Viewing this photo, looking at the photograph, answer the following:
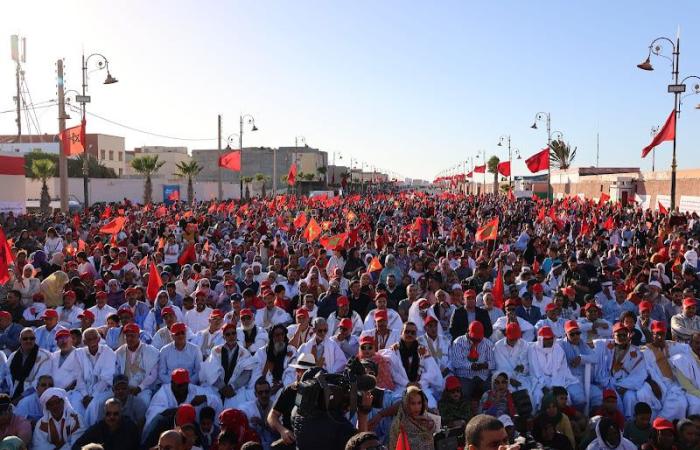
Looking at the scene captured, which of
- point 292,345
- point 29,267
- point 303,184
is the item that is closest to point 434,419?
point 292,345

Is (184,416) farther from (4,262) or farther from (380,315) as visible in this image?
(4,262)

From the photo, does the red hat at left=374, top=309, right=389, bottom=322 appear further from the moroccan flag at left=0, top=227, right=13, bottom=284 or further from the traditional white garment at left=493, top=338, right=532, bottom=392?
the moroccan flag at left=0, top=227, right=13, bottom=284

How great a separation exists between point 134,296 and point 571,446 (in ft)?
18.5

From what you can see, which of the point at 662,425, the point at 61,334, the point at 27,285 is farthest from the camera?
the point at 27,285

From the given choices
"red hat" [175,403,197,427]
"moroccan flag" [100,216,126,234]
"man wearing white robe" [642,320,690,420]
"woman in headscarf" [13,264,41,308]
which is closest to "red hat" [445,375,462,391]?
"man wearing white robe" [642,320,690,420]

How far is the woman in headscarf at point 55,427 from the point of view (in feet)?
18.9

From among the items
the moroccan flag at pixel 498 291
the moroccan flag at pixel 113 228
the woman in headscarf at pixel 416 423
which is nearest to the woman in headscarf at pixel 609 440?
the woman in headscarf at pixel 416 423

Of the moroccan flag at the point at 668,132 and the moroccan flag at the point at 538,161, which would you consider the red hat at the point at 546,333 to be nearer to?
the moroccan flag at the point at 668,132

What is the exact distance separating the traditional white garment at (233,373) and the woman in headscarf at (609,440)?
125 inches

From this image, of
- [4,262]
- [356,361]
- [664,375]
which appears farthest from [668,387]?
[4,262]

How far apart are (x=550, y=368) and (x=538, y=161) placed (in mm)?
25730

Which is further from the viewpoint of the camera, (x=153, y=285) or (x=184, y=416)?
(x=153, y=285)

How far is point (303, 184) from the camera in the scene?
6366 cm

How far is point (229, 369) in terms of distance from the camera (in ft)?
22.3
